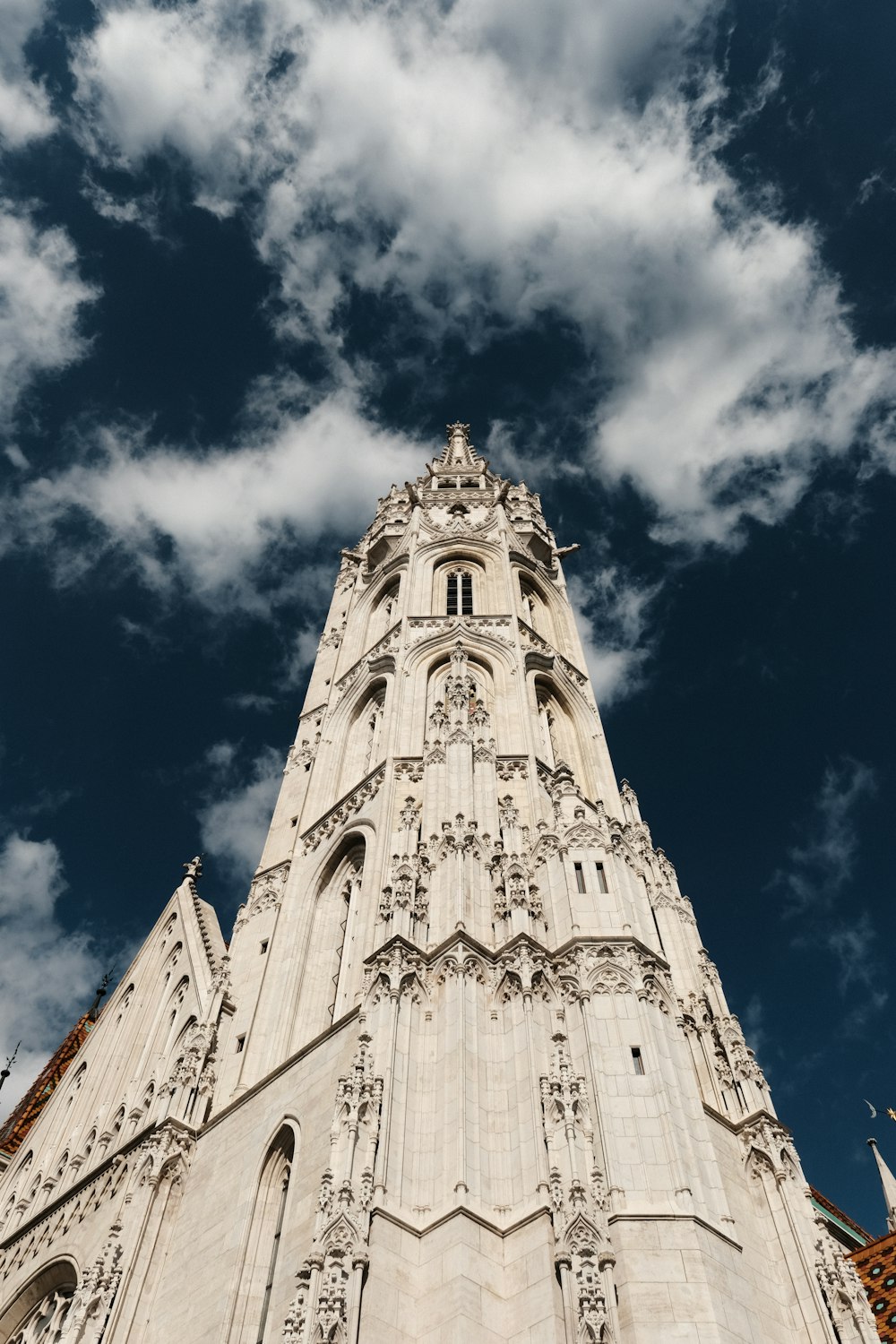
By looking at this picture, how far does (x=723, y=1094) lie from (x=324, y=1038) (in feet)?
22.7

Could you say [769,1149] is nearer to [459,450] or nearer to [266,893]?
[266,893]

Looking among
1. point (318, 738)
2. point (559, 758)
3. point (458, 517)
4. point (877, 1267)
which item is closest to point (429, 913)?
point (559, 758)

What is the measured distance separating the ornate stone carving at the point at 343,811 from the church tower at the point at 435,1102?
3.2 inches

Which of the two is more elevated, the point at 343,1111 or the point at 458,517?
the point at 458,517

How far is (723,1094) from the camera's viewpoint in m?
18.6

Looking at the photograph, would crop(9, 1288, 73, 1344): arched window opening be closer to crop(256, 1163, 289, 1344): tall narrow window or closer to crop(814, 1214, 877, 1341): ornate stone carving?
crop(256, 1163, 289, 1344): tall narrow window

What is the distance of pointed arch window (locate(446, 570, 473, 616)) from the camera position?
1303 inches

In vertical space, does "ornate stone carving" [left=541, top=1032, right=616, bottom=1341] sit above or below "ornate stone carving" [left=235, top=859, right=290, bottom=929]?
below

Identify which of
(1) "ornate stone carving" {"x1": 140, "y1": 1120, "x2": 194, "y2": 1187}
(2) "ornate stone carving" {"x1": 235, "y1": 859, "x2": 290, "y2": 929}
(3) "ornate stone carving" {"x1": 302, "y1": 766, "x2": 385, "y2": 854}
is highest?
(3) "ornate stone carving" {"x1": 302, "y1": 766, "x2": 385, "y2": 854}

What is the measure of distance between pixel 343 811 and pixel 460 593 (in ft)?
35.2

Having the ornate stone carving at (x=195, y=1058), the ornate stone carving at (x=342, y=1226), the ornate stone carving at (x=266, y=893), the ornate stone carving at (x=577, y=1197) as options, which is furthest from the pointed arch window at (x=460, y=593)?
the ornate stone carving at (x=342, y=1226)

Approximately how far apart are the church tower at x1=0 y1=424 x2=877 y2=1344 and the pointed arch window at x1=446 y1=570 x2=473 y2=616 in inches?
160

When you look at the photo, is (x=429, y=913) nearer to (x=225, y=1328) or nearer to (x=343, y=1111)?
(x=343, y=1111)

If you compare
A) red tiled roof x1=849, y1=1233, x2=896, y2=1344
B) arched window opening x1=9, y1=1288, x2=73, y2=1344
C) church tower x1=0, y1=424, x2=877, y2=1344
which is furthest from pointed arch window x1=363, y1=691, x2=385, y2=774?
red tiled roof x1=849, y1=1233, x2=896, y2=1344
